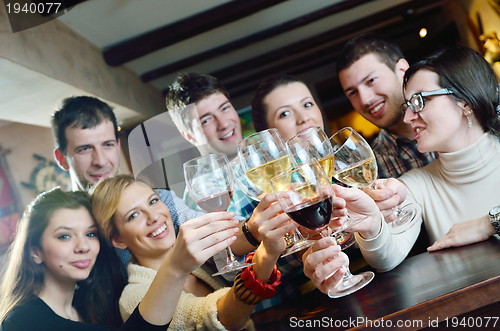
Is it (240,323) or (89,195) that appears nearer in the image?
(240,323)

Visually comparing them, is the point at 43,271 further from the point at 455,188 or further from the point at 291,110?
the point at 455,188

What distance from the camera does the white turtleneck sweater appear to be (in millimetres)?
1307

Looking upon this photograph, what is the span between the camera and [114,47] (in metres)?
1.62

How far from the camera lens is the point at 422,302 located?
27.4 inches

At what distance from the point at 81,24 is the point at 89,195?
0.78 m

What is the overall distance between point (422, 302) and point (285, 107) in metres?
1.15

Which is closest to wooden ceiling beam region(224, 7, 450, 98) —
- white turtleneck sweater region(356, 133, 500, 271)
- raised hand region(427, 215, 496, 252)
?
white turtleneck sweater region(356, 133, 500, 271)

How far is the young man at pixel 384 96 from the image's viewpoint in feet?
5.70

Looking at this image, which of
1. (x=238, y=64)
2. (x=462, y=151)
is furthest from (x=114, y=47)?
A: (x=462, y=151)

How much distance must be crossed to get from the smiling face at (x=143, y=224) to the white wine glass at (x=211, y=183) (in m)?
0.58

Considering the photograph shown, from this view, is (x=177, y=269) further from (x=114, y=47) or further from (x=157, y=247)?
(x=114, y=47)

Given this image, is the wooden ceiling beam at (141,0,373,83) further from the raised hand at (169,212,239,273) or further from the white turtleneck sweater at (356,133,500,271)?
the raised hand at (169,212,239,273)

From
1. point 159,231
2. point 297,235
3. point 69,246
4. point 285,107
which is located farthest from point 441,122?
point 69,246

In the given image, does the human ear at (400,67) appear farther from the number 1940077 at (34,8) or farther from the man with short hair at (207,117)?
the number 1940077 at (34,8)
